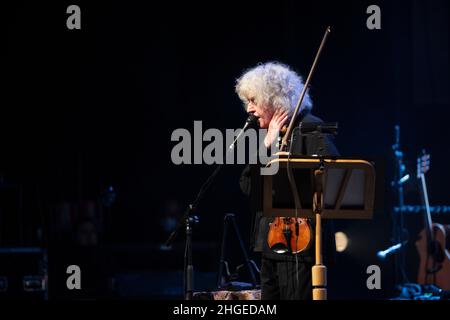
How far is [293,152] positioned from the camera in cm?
391

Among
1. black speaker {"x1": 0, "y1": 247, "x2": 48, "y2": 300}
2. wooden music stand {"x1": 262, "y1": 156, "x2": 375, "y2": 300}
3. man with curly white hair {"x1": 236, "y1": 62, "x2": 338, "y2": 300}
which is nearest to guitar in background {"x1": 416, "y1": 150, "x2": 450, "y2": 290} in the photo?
man with curly white hair {"x1": 236, "y1": 62, "x2": 338, "y2": 300}

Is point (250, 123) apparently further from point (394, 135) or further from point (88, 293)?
point (394, 135)

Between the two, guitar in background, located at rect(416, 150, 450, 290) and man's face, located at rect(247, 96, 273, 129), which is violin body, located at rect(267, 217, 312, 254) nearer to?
man's face, located at rect(247, 96, 273, 129)

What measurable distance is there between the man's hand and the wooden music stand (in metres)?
0.78

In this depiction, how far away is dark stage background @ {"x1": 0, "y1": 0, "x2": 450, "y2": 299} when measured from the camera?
798cm

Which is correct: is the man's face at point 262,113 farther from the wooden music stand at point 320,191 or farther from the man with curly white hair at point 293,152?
the wooden music stand at point 320,191

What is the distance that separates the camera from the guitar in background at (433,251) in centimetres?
741

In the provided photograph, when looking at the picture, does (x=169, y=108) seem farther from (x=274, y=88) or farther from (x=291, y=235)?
(x=291, y=235)

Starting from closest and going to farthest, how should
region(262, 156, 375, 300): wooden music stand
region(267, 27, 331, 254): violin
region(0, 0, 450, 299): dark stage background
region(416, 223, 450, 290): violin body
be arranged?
1. region(262, 156, 375, 300): wooden music stand
2. region(267, 27, 331, 254): violin
3. region(416, 223, 450, 290): violin body
4. region(0, 0, 450, 299): dark stage background

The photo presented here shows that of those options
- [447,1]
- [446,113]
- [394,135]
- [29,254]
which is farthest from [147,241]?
[447,1]

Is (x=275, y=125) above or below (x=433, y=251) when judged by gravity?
above

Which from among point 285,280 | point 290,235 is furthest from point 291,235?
point 285,280

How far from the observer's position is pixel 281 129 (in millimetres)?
4043

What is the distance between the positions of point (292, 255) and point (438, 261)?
13.5ft
